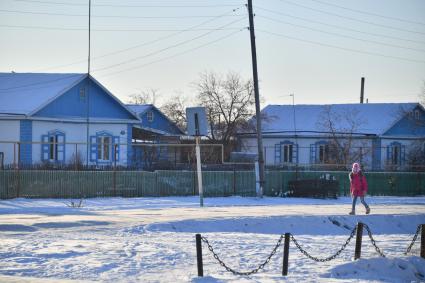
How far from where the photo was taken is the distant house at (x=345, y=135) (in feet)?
178

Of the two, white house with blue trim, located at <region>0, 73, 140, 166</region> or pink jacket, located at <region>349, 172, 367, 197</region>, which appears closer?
pink jacket, located at <region>349, 172, 367, 197</region>

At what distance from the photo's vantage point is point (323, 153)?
5553 centimetres

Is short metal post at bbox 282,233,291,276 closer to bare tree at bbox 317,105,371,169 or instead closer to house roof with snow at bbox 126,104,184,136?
bare tree at bbox 317,105,371,169

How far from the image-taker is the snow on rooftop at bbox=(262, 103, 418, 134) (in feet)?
187

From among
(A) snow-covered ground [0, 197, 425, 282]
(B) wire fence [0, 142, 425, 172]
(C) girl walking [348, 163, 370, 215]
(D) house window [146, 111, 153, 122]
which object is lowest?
(A) snow-covered ground [0, 197, 425, 282]

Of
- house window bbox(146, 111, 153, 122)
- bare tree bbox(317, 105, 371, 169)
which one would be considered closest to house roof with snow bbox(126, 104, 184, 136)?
house window bbox(146, 111, 153, 122)

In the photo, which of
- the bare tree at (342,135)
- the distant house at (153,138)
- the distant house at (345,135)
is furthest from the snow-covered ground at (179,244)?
the distant house at (345,135)

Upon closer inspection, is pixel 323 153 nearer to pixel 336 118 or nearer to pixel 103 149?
pixel 336 118

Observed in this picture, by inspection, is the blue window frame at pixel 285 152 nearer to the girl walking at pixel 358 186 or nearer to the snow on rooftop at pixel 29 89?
the snow on rooftop at pixel 29 89

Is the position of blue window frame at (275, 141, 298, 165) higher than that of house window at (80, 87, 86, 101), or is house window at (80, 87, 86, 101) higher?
house window at (80, 87, 86, 101)

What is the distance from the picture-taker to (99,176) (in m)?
31.9

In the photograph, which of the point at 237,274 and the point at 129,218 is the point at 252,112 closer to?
the point at 129,218

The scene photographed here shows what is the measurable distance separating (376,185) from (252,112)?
2102cm

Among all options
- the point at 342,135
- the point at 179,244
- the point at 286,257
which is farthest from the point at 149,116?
the point at 286,257
